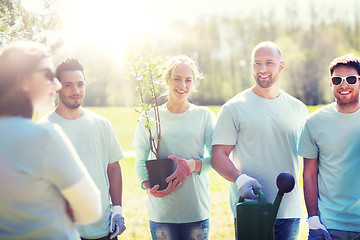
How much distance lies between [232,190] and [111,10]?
807cm

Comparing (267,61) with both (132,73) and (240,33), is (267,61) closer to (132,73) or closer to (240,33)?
(132,73)

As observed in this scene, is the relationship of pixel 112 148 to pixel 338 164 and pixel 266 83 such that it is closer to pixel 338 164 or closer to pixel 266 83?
pixel 266 83

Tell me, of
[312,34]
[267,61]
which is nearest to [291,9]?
[312,34]

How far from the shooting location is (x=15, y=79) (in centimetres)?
145

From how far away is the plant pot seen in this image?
2779mm

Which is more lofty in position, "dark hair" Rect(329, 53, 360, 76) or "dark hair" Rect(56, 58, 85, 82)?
"dark hair" Rect(56, 58, 85, 82)

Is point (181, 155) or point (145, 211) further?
point (145, 211)

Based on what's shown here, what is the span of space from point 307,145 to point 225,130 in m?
0.54

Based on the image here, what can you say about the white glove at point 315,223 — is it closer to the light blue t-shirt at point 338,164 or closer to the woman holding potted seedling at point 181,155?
the light blue t-shirt at point 338,164

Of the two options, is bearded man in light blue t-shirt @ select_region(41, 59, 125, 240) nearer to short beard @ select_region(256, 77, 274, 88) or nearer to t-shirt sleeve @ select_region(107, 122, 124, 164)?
t-shirt sleeve @ select_region(107, 122, 124, 164)

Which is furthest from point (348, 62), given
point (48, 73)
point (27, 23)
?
point (27, 23)

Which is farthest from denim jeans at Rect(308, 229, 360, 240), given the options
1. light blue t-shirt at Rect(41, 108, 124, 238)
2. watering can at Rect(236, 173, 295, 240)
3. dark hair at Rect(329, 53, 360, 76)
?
light blue t-shirt at Rect(41, 108, 124, 238)

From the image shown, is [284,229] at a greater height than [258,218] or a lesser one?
lesser

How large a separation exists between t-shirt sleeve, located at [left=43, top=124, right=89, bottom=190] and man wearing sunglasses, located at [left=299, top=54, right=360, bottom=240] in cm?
165
